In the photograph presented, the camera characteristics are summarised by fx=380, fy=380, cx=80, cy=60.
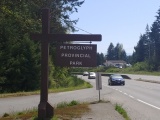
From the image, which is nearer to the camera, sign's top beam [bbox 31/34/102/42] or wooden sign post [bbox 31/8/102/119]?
wooden sign post [bbox 31/8/102/119]

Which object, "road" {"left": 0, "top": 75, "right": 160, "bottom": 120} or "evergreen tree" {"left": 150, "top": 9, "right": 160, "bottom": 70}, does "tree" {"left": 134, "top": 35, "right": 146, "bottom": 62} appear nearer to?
"evergreen tree" {"left": 150, "top": 9, "right": 160, "bottom": 70}

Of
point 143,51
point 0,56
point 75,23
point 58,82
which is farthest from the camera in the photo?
point 143,51

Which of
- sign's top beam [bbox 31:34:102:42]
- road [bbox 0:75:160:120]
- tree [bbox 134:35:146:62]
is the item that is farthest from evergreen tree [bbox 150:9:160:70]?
sign's top beam [bbox 31:34:102:42]

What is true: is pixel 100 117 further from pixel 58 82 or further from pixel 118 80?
pixel 118 80

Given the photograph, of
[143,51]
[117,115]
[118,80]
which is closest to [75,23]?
[118,80]

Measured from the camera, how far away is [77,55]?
13.1 m

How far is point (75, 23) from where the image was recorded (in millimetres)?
52688

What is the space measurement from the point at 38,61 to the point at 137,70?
90894 mm

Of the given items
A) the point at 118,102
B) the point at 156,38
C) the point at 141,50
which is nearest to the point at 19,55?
the point at 118,102

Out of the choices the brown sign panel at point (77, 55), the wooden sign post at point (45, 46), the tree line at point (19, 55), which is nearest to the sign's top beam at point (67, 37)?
the wooden sign post at point (45, 46)

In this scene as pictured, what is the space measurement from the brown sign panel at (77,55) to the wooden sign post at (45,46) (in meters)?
0.28

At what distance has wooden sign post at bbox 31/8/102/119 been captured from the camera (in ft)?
41.2

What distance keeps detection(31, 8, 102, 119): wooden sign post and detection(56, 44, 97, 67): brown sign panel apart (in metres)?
0.28

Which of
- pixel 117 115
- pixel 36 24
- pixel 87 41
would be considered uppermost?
pixel 36 24
